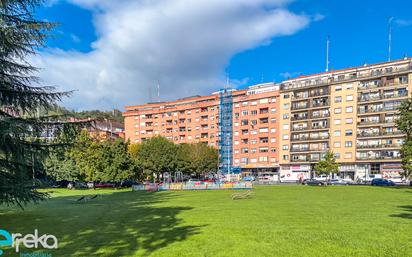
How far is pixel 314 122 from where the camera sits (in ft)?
289

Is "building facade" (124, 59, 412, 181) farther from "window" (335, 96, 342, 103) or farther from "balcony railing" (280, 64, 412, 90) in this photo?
"window" (335, 96, 342, 103)

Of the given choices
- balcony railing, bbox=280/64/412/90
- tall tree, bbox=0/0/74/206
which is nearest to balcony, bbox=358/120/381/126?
balcony railing, bbox=280/64/412/90

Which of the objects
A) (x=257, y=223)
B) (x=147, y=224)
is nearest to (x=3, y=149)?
(x=147, y=224)

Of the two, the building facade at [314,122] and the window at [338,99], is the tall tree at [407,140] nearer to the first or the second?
the building facade at [314,122]

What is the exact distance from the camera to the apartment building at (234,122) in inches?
3760

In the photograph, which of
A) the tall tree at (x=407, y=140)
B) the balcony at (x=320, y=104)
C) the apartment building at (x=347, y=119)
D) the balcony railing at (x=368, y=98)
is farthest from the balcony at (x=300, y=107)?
the tall tree at (x=407, y=140)

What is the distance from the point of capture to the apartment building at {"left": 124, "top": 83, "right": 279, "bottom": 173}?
95500 mm

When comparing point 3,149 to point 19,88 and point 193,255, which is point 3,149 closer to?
point 19,88

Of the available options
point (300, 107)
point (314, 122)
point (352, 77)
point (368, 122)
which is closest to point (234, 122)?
point (300, 107)

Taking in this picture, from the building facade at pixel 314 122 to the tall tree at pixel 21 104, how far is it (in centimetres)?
7856

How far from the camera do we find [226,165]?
8838 cm

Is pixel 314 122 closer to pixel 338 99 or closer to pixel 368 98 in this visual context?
pixel 338 99

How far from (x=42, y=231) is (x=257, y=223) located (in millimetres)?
9275

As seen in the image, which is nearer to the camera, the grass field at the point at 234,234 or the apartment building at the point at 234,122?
the grass field at the point at 234,234
